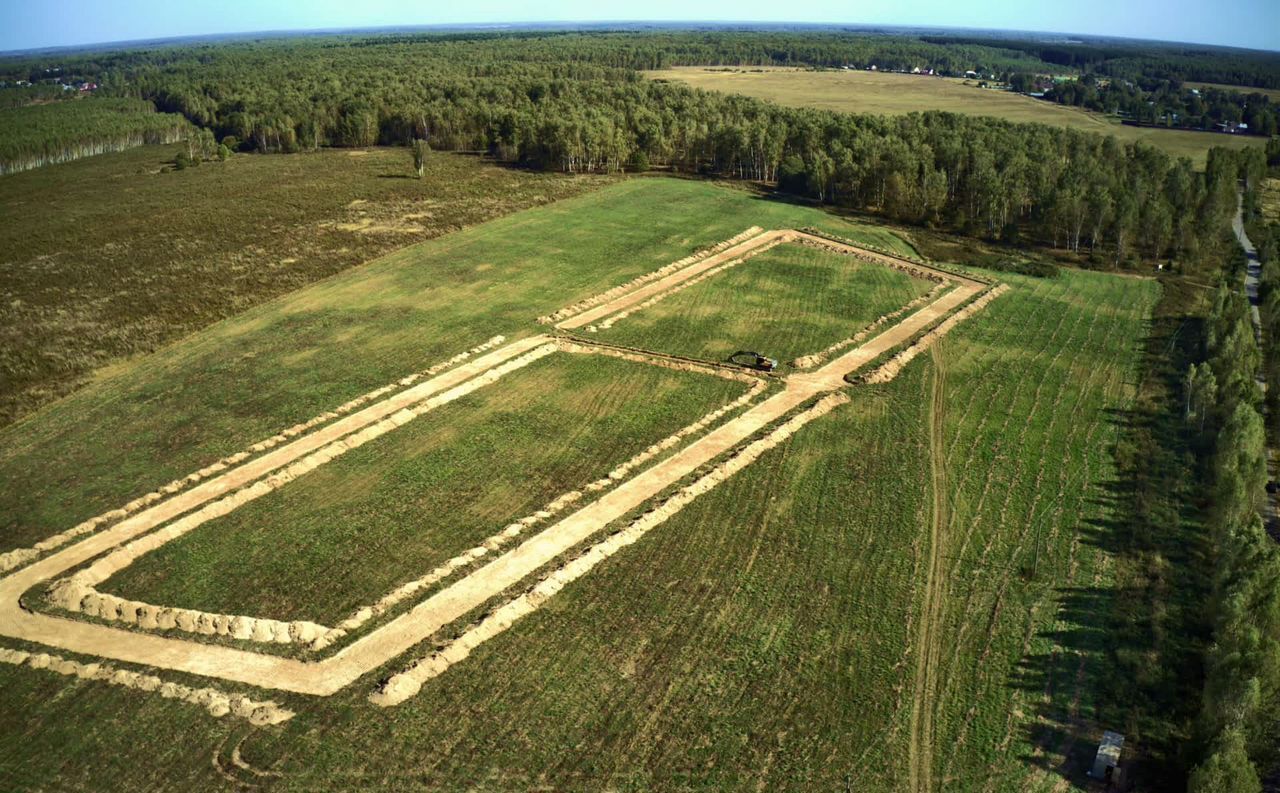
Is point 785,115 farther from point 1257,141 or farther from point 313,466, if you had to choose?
point 313,466

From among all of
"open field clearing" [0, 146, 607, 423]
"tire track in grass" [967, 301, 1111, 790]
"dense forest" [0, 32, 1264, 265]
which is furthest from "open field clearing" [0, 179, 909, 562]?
"tire track in grass" [967, 301, 1111, 790]

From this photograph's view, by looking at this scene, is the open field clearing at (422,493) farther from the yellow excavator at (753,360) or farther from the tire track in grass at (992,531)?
Result: the tire track in grass at (992,531)

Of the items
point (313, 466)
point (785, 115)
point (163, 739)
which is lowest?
point (163, 739)

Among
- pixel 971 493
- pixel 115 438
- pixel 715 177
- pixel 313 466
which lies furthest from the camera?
pixel 715 177

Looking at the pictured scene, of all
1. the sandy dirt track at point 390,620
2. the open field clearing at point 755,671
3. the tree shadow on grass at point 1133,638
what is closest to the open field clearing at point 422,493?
the sandy dirt track at point 390,620

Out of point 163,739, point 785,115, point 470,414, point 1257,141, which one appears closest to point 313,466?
point 470,414
